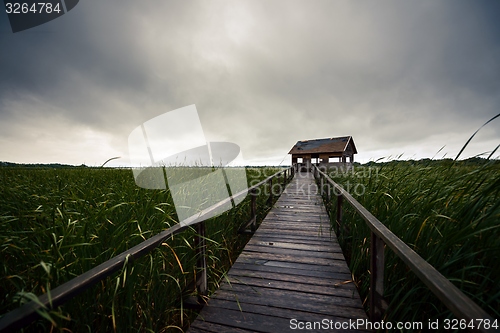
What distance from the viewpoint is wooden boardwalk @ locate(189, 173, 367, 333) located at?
1.94 meters

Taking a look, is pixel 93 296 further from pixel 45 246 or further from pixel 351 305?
pixel 351 305

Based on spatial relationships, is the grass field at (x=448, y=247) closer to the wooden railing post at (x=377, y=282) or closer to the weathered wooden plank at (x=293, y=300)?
the wooden railing post at (x=377, y=282)

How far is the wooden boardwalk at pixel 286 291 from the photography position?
1.94 m

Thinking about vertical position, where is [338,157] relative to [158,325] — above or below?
above

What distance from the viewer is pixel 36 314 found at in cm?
84

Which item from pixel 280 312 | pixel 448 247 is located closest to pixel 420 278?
pixel 448 247

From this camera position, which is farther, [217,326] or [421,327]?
[217,326]

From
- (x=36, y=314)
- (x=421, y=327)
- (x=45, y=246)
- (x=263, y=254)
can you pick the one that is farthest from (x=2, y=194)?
(x=421, y=327)

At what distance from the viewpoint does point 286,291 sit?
7.95 ft

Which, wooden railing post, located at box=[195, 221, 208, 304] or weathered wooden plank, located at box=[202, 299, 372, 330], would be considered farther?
wooden railing post, located at box=[195, 221, 208, 304]

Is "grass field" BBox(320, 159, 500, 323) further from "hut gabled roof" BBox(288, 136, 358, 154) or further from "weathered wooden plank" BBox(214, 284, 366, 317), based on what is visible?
"hut gabled roof" BBox(288, 136, 358, 154)

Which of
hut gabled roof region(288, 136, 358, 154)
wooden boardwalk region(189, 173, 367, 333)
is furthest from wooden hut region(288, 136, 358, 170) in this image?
wooden boardwalk region(189, 173, 367, 333)

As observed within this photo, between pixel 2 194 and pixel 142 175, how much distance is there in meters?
2.00

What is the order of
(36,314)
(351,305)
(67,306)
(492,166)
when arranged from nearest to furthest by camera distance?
(36,314) → (67,306) → (492,166) → (351,305)
